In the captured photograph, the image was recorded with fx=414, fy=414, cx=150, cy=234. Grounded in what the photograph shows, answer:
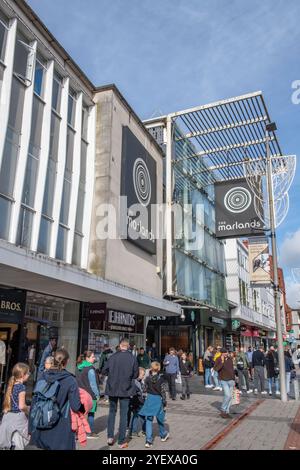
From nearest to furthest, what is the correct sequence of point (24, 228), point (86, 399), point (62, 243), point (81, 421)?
point (81, 421) < point (86, 399) < point (24, 228) < point (62, 243)

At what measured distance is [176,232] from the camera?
24.0 m

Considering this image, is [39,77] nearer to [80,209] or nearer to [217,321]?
[80,209]

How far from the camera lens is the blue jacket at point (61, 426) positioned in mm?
4523

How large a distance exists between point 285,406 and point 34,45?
46.9 ft

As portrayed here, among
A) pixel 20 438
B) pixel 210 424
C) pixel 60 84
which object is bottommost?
pixel 210 424

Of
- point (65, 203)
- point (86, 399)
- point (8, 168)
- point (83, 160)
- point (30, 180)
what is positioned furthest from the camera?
point (83, 160)

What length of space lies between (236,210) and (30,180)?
9.51 meters

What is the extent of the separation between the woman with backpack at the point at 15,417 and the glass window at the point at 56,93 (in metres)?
11.9

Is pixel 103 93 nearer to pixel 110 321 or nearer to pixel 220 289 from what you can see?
pixel 110 321

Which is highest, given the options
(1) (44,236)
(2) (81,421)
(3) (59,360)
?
(1) (44,236)

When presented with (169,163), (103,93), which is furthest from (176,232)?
(103,93)

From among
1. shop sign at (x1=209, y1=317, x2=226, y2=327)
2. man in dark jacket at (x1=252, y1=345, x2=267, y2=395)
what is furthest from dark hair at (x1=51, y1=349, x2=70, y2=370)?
shop sign at (x1=209, y1=317, x2=226, y2=327)

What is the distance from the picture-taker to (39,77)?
1443 centimetres

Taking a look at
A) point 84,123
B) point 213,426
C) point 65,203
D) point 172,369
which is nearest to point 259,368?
point 172,369
